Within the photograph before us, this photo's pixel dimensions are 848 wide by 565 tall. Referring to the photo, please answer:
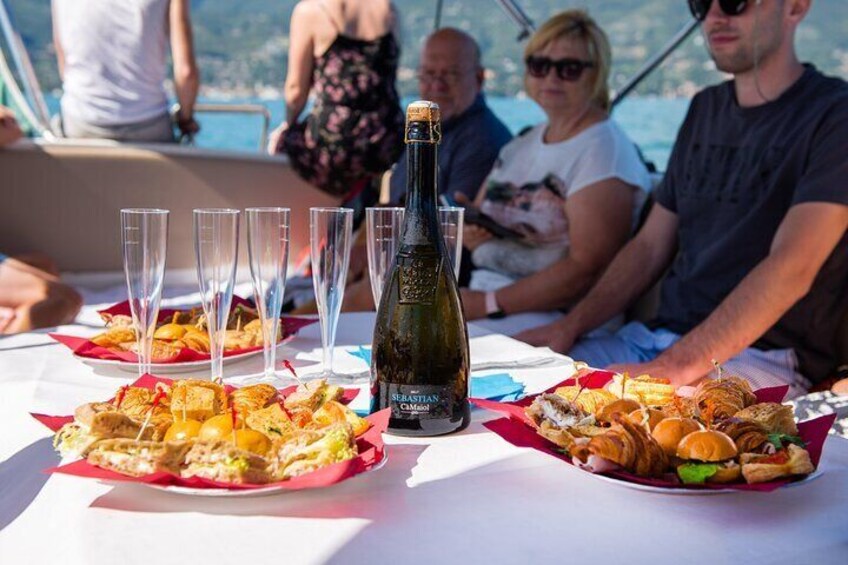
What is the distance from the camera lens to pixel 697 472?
966mm

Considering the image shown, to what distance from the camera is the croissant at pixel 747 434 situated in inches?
39.4

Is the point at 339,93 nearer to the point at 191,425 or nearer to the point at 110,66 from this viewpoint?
the point at 110,66

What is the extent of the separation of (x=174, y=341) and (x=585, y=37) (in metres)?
1.94

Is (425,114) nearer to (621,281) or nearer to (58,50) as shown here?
(621,281)

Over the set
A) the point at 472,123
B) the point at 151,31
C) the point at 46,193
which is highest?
the point at 151,31

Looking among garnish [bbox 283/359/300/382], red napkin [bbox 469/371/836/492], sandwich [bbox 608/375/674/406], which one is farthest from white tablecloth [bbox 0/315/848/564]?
garnish [bbox 283/359/300/382]

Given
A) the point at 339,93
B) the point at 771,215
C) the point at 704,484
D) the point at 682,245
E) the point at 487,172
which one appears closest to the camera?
the point at 704,484

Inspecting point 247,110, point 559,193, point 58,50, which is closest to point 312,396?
point 559,193

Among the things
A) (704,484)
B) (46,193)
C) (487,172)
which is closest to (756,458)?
(704,484)

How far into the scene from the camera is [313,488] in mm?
975

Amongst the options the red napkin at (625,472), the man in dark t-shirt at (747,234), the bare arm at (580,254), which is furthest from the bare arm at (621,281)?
the red napkin at (625,472)

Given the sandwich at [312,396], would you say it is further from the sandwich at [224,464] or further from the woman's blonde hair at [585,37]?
the woman's blonde hair at [585,37]

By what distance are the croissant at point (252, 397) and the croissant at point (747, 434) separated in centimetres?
49

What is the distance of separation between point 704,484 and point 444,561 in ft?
0.93
